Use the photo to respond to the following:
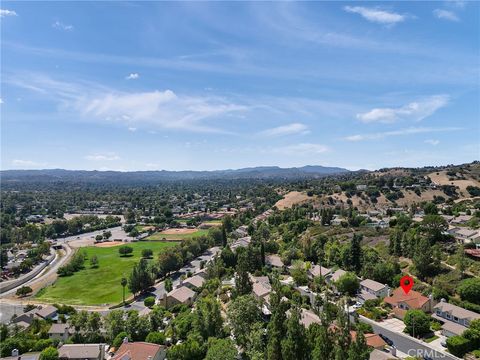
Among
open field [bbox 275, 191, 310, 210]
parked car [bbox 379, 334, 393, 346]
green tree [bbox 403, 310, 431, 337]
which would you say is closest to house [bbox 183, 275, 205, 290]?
parked car [bbox 379, 334, 393, 346]

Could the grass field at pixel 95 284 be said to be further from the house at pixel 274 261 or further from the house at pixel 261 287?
the house at pixel 274 261

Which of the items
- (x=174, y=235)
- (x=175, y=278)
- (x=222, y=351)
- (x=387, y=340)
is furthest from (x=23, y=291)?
(x=387, y=340)

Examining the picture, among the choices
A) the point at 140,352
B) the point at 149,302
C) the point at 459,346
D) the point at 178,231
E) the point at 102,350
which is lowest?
the point at 178,231

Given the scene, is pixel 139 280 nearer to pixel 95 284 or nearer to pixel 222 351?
pixel 95 284

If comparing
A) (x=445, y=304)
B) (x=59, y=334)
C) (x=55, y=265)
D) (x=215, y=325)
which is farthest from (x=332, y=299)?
(x=55, y=265)

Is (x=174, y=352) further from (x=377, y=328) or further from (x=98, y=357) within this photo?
(x=377, y=328)
